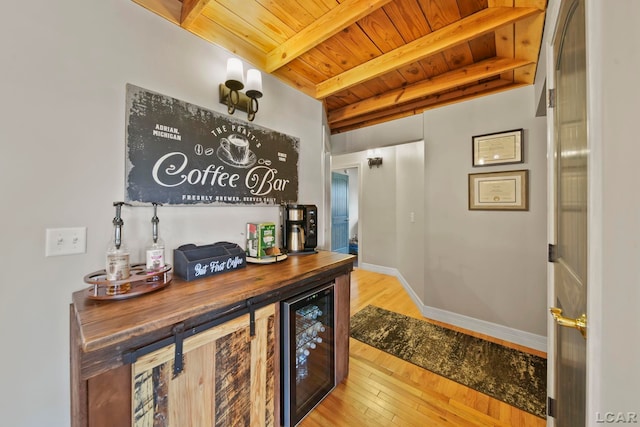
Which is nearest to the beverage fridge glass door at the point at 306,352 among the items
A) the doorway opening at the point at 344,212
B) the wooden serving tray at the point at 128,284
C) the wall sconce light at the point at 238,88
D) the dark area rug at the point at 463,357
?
the wooden serving tray at the point at 128,284

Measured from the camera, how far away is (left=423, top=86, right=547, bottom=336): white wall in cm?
216

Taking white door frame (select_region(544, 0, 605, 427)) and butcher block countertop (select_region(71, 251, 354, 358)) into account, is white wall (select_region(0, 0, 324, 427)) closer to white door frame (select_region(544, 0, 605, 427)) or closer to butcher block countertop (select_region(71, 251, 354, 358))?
butcher block countertop (select_region(71, 251, 354, 358))

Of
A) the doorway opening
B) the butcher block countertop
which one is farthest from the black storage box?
the doorway opening

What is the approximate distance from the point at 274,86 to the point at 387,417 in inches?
100

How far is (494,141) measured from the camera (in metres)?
2.31

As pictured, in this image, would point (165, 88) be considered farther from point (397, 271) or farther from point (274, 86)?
point (397, 271)

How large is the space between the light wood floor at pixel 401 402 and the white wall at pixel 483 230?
1.02 m

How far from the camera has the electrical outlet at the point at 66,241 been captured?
1035 millimetres

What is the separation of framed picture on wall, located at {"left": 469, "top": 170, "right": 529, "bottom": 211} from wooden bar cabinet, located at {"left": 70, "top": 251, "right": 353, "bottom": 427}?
2006 millimetres

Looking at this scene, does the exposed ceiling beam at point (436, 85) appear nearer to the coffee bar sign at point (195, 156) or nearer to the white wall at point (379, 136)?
the white wall at point (379, 136)
